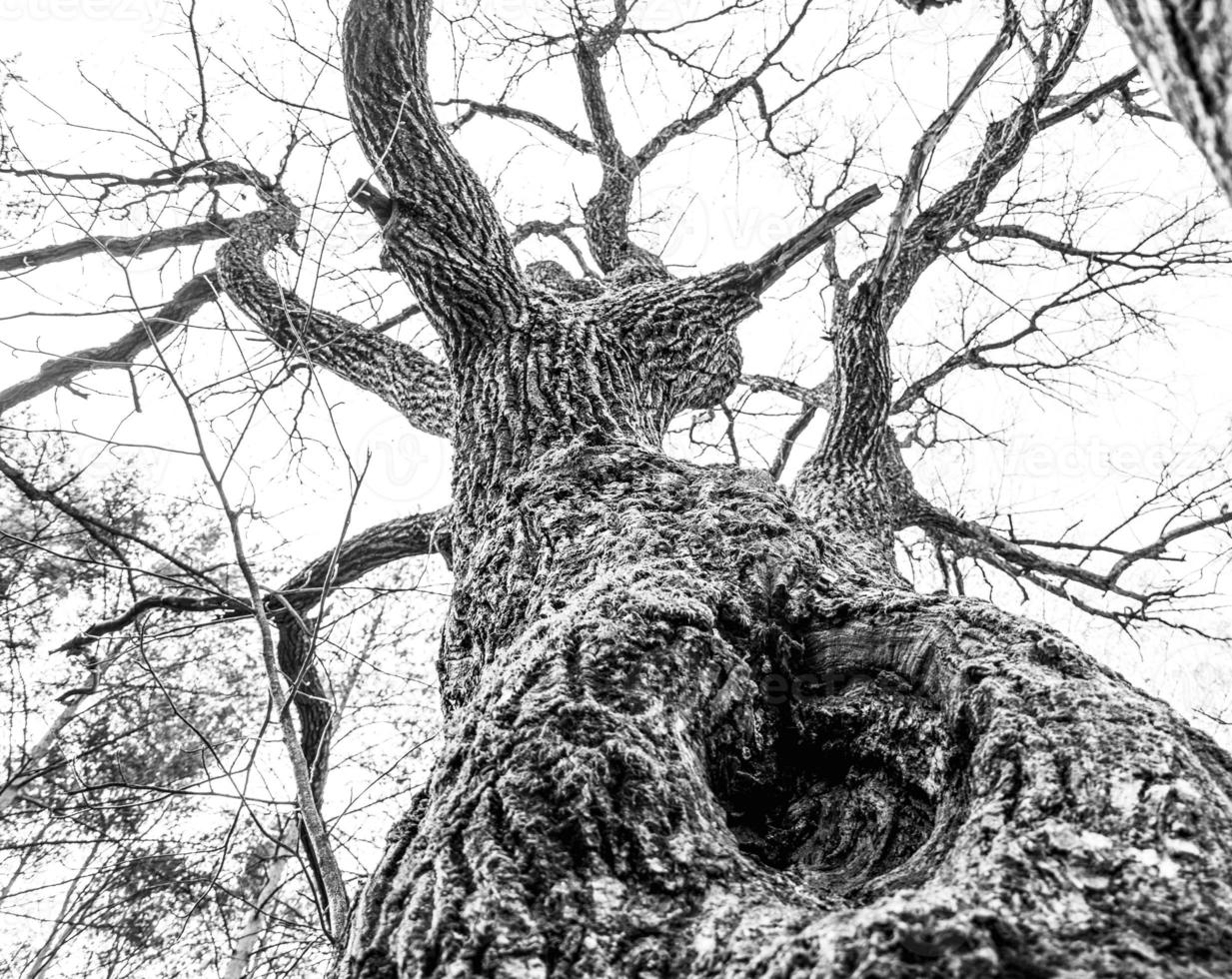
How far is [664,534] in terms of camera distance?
4.98 feet

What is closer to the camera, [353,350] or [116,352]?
[353,350]

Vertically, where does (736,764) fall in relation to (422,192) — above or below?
below

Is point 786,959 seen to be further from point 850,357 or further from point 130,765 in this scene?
point 130,765

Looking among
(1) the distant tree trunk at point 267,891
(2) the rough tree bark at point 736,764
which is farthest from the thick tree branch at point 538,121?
(1) the distant tree trunk at point 267,891

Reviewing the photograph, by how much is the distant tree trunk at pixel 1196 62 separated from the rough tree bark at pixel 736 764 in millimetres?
614

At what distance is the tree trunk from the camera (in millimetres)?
625

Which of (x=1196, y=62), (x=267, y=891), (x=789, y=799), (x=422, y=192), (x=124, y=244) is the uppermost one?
(x=124, y=244)

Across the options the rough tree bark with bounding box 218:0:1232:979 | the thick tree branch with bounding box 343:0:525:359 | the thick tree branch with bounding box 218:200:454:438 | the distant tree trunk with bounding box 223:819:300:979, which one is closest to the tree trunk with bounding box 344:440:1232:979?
the rough tree bark with bounding box 218:0:1232:979

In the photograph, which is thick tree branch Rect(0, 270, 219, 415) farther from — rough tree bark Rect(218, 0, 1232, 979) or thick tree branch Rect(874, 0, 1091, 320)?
thick tree branch Rect(874, 0, 1091, 320)

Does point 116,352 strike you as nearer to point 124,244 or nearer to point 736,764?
point 124,244

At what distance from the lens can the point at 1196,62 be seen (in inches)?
19.6

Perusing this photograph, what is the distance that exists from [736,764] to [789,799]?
0.12 m

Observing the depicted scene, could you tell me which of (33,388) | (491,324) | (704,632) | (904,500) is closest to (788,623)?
(704,632)

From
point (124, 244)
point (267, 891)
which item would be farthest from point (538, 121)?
point (267, 891)
